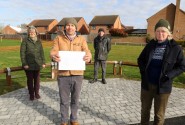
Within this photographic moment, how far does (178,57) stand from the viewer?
3430 millimetres

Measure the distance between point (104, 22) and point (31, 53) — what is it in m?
57.0

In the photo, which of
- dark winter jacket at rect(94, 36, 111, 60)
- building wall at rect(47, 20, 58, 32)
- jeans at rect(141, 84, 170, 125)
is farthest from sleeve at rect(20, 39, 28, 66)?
building wall at rect(47, 20, 58, 32)

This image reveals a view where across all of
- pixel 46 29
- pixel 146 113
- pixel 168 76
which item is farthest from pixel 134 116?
pixel 46 29

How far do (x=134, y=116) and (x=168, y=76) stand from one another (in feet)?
6.61

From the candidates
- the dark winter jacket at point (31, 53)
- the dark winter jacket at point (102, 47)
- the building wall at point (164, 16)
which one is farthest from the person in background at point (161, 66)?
the building wall at point (164, 16)

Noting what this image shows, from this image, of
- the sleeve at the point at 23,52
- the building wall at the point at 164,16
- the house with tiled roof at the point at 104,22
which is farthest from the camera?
the house with tiled roof at the point at 104,22

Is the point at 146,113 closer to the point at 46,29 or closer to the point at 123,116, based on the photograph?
the point at 123,116

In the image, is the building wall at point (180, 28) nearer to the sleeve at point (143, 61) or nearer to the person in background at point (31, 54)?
the person in background at point (31, 54)

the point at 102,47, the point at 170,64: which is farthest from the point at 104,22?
the point at 170,64

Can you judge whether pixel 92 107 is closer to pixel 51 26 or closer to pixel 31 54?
pixel 31 54

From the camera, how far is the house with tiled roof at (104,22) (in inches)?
2362

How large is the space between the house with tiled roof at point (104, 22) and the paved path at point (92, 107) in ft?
176

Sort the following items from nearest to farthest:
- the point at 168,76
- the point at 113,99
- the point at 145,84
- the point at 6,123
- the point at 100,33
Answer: the point at 168,76 → the point at 145,84 → the point at 6,123 → the point at 113,99 → the point at 100,33

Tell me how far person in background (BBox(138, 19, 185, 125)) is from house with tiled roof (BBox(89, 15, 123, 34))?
56.6 metres
